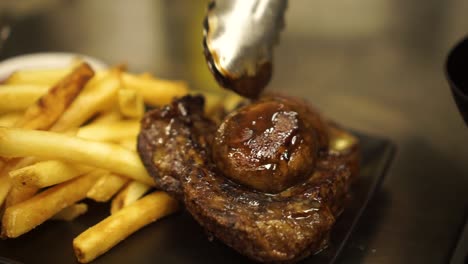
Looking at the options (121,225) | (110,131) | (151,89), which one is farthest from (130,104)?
(121,225)

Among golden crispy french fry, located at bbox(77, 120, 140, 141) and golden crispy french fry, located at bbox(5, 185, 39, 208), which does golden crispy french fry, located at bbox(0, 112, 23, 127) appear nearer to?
golden crispy french fry, located at bbox(77, 120, 140, 141)

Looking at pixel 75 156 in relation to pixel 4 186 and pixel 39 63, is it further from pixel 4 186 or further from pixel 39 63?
pixel 39 63

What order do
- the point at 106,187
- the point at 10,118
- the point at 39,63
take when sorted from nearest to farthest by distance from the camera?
the point at 106,187, the point at 10,118, the point at 39,63

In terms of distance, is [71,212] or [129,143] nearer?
[71,212]

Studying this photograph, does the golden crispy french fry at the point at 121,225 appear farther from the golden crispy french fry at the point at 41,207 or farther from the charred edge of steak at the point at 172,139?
the golden crispy french fry at the point at 41,207

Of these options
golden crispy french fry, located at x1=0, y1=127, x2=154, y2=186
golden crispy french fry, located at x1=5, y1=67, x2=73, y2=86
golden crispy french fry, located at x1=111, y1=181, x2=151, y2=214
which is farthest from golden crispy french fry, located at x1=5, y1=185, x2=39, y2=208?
golden crispy french fry, located at x1=5, y1=67, x2=73, y2=86

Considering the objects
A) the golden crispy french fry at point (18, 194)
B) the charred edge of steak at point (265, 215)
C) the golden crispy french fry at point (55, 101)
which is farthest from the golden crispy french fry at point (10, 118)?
the charred edge of steak at point (265, 215)
